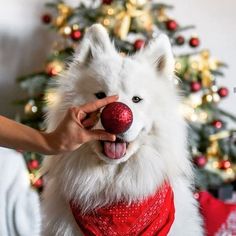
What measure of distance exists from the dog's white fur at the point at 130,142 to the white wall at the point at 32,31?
1419mm

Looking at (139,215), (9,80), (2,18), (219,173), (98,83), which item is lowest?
(219,173)

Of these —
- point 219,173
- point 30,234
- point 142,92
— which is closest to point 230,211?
point 219,173

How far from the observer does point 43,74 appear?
2084mm

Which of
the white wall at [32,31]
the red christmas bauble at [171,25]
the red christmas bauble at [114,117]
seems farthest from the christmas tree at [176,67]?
the red christmas bauble at [114,117]

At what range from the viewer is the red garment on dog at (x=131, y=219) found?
3.88ft

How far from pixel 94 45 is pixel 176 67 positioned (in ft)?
2.79

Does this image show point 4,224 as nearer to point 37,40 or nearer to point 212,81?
point 212,81

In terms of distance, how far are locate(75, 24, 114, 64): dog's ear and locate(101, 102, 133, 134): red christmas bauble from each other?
351 millimetres

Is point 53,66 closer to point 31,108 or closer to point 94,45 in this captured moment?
point 31,108

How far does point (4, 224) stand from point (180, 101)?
0.69 meters

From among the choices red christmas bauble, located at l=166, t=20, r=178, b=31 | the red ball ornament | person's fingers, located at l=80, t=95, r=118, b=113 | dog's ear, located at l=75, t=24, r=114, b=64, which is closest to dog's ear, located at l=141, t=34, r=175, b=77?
dog's ear, located at l=75, t=24, r=114, b=64

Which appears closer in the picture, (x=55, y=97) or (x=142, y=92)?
Result: (x=142, y=92)

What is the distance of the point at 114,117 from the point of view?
35.6 inches

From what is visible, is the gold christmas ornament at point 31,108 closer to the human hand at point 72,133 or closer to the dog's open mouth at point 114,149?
the dog's open mouth at point 114,149
